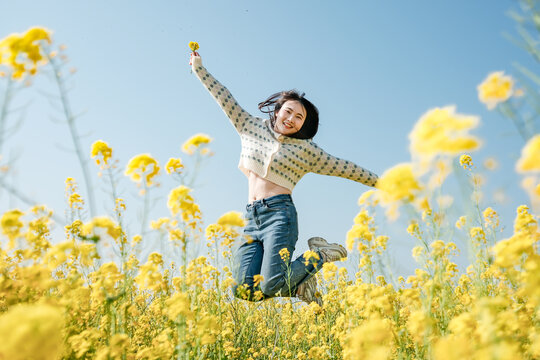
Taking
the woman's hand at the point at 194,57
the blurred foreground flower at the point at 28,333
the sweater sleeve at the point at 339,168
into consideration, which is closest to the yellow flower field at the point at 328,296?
the blurred foreground flower at the point at 28,333

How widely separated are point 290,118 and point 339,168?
720 millimetres

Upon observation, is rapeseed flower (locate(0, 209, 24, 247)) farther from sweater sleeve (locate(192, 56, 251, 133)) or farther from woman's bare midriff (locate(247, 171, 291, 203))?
sweater sleeve (locate(192, 56, 251, 133))

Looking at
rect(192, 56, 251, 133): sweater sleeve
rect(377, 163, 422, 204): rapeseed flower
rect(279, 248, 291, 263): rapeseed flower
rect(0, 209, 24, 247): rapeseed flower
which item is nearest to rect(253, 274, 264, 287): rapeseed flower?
rect(279, 248, 291, 263): rapeseed flower

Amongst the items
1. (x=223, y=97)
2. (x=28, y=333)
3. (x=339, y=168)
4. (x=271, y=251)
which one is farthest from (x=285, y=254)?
(x=28, y=333)

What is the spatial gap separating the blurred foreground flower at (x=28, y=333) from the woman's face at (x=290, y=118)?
3.39 metres

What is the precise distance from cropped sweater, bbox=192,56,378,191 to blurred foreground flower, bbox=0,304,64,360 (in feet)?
10.5

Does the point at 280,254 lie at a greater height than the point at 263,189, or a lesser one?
lesser

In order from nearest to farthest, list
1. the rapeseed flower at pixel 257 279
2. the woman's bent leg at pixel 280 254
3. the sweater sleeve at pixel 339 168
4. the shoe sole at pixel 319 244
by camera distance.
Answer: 1. the rapeseed flower at pixel 257 279
2. the woman's bent leg at pixel 280 254
3. the sweater sleeve at pixel 339 168
4. the shoe sole at pixel 319 244

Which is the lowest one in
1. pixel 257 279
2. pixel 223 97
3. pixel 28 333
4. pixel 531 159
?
pixel 28 333

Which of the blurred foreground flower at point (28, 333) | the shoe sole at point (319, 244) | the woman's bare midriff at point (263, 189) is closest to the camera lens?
the blurred foreground flower at point (28, 333)

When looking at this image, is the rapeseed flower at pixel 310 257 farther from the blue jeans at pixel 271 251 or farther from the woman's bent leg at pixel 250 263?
the woman's bent leg at pixel 250 263

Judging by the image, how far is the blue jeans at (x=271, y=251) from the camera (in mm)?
3676

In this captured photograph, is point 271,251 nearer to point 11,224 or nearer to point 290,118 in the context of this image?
point 290,118

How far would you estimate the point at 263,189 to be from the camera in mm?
3979
